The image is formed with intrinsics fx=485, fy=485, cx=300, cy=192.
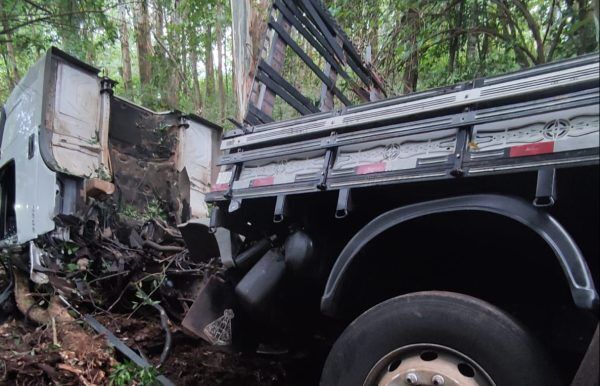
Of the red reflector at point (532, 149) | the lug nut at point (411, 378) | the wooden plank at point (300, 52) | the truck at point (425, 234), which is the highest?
the wooden plank at point (300, 52)

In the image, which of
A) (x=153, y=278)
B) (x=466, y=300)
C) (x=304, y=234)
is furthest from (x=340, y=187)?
(x=153, y=278)

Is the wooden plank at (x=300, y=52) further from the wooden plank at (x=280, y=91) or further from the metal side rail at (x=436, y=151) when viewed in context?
the metal side rail at (x=436, y=151)

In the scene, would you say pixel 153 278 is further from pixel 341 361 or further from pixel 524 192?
pixel 524 192

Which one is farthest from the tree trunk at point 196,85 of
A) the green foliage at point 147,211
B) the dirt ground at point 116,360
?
the dirt ground at point 116,360

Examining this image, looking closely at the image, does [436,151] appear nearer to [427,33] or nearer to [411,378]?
[411,378]

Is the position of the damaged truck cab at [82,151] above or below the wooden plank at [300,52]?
below

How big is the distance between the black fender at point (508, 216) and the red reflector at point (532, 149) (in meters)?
0.18

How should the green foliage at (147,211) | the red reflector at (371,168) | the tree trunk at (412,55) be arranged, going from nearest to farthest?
the red reflector at (371,168)
the green foliage at (147,211)
the tree trunk at (412,55)

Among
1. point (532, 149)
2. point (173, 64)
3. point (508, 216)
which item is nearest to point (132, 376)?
point (508, 216)

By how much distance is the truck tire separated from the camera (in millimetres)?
1803

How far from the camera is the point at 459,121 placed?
2.04m

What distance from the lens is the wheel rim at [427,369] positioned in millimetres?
1872

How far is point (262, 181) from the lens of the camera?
2.66 m

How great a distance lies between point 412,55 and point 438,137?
4724mm
